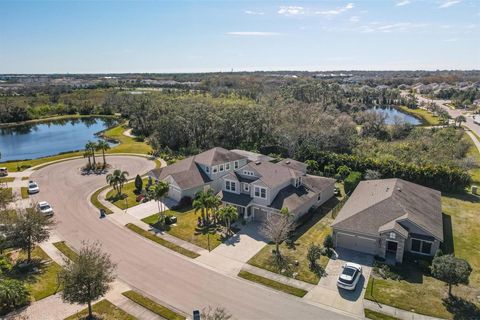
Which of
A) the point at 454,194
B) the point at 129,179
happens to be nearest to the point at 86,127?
the point at 129,179

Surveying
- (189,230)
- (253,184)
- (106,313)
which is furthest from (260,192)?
(106,313)

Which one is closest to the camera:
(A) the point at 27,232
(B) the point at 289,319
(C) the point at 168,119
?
(B) the point at 289,319

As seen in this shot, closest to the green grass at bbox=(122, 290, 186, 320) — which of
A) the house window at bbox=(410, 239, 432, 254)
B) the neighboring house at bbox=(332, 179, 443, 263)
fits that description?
the neighboring house at bbox=(332, 179, 443, 263)

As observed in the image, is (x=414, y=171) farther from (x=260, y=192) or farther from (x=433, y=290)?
(x=433, y=290)

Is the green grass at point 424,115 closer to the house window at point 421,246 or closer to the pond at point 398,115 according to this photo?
the pond at point 398,115

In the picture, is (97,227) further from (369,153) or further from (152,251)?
(369,153)

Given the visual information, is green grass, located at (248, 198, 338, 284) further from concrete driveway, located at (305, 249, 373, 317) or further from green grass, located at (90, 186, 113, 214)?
green grass, located at (90, 186, 113, 214)

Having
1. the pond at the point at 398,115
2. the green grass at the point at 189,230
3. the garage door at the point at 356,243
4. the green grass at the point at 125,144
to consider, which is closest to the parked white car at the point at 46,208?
the green grass at the point at 189,230
